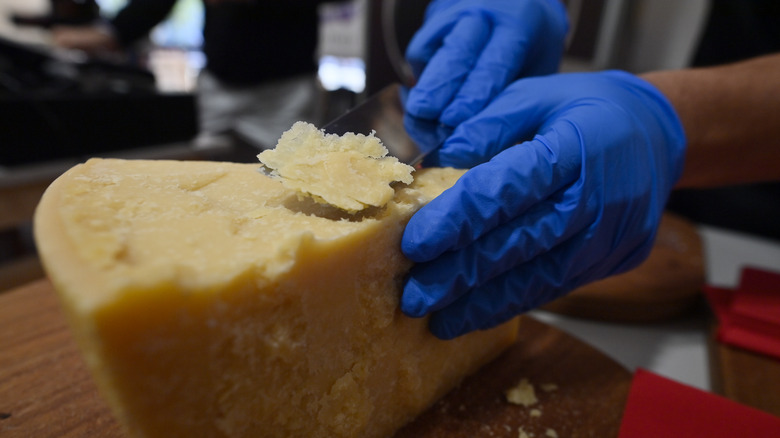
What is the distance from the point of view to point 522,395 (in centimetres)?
123

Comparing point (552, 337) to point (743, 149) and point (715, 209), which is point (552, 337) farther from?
point (715, 209)

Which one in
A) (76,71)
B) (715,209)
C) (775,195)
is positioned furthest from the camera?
(76,71)

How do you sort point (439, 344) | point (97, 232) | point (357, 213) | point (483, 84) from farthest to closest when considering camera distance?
point (483, 84) → point (439, 344) → point (357, 213) → point (97, 232)

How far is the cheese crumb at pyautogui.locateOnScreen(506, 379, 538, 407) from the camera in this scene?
1218 mm

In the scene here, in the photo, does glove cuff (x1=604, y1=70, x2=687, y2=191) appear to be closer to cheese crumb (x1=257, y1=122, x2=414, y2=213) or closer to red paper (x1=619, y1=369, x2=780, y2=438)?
red paper (x1=619, y1=369, x2=780, y2=438)

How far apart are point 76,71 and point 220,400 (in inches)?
140

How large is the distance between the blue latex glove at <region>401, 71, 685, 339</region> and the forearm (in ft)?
0.59

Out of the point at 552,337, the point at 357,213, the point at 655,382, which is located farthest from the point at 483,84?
the point at 655,382

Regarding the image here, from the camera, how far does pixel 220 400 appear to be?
75cm

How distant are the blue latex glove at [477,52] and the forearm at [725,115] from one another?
1.36 ft

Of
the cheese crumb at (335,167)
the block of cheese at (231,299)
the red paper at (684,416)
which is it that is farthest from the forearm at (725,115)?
the cheese crumb at (335,167)

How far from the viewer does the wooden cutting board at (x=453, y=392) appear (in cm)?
107

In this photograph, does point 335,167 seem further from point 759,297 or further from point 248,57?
point 248,57

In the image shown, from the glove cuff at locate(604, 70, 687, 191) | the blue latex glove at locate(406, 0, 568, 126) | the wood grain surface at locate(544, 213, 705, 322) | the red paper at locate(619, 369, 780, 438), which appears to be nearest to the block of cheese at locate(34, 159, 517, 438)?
the blue latex glove at locate(406, 0, 568, 126)
